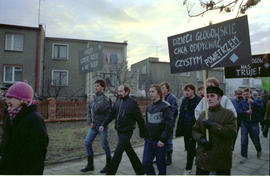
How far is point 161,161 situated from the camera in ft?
13.1

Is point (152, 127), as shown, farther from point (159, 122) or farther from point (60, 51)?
point (60, 51)

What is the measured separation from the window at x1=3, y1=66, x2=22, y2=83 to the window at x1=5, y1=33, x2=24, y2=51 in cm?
196

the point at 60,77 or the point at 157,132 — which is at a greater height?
the point at 60,77

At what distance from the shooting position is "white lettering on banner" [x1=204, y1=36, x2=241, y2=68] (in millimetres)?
4035

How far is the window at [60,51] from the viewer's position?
25984mm

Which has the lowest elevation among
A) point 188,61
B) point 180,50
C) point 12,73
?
point 188,61

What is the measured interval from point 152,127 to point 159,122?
6.3 inches

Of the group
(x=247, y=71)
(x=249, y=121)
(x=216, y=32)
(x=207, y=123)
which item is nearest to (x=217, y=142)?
(x=207, y=123)

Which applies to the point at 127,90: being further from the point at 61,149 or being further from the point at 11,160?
the point at 61,149

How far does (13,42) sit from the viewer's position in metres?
23.3

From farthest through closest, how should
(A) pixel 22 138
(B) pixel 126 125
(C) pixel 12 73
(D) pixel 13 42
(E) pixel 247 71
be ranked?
(D) pixel 13 42 → (C) pixel 12 73 → (E) pixel 247 71 → (B) pixel 126 125 → (A) pixel 22 138

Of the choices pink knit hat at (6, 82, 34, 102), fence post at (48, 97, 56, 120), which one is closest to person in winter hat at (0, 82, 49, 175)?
pink knit hat at (6, 82, 34, 102)

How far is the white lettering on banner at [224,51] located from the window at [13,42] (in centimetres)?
2368

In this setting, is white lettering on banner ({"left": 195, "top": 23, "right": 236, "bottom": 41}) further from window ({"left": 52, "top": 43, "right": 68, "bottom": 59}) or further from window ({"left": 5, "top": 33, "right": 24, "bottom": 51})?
window ({"left": 52, "top": 43, "right": 68, "bottom": 59})
